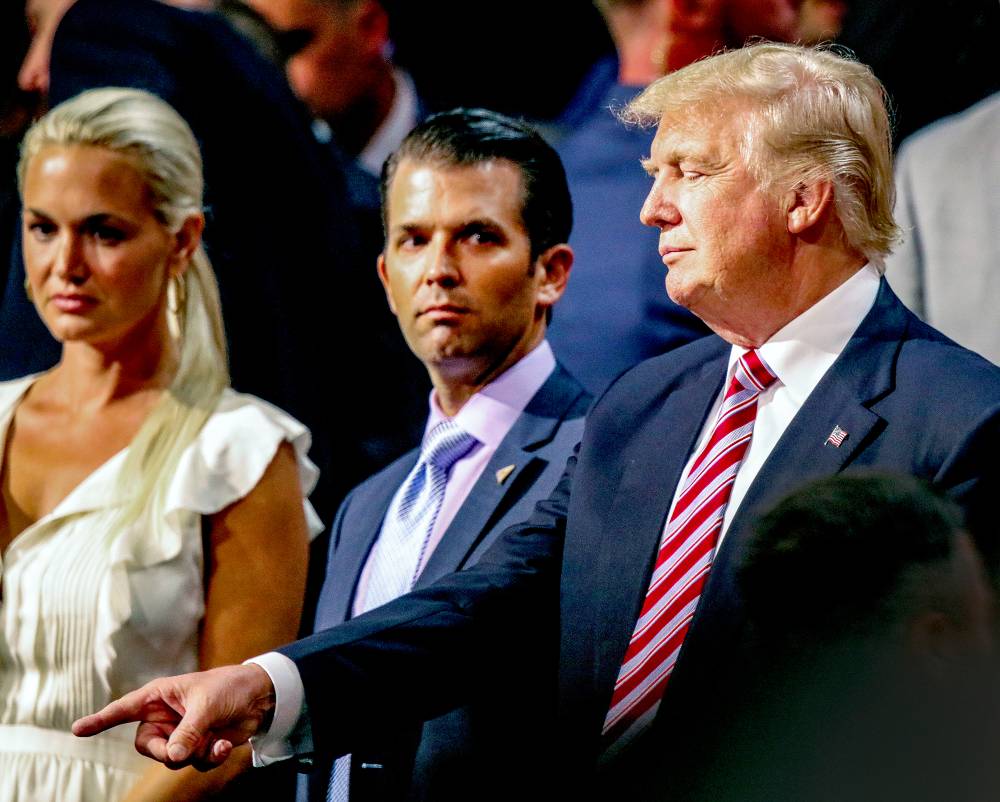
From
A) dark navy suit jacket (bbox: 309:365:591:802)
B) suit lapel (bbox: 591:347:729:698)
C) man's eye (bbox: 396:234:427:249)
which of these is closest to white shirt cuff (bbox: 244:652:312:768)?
dark navy suit jacket (bbox: 309:365:591:802)

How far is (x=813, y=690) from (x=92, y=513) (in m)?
1.63

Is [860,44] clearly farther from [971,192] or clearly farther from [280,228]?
[280,228]

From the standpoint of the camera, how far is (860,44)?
2982mm

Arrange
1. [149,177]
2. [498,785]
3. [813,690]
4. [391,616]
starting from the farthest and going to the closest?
[149,177], [498,785], [391,616], [813,690]

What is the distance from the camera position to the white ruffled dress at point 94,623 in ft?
7.89

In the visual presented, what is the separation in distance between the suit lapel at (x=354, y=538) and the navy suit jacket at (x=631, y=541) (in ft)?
1.55

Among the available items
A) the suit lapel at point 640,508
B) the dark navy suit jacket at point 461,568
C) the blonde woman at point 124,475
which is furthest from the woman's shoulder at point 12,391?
the suit lapel at point 640,508

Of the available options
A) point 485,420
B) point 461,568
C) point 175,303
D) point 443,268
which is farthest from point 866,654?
point 175,303

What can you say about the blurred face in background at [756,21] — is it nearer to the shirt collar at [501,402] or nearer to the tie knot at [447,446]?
the shirt collar at [501,402]

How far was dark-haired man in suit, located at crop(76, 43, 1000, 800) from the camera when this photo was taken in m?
1.75

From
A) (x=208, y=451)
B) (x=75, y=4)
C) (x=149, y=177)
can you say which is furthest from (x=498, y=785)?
(x=75, y=4)

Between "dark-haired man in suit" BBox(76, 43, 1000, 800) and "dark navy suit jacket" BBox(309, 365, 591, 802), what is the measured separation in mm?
102

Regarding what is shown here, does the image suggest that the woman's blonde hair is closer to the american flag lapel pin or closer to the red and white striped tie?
the red and white striped tie

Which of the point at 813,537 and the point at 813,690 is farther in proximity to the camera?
the point at 813,537
